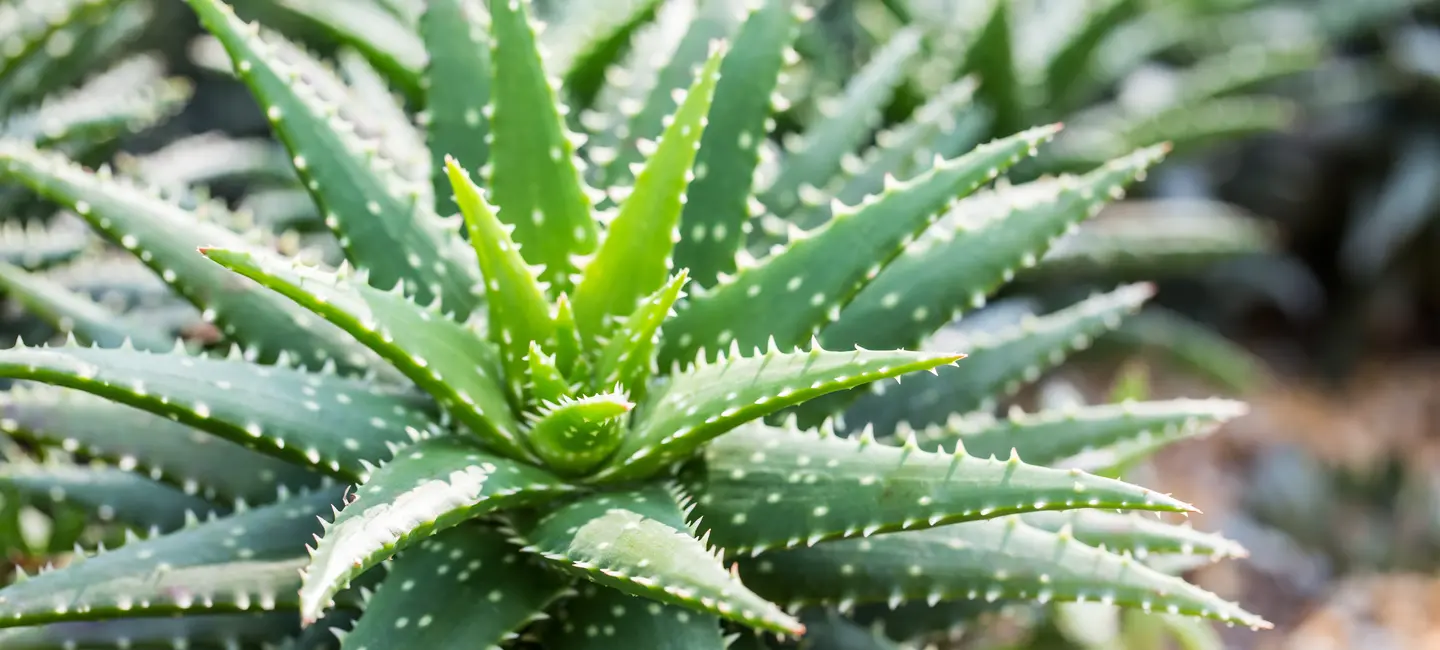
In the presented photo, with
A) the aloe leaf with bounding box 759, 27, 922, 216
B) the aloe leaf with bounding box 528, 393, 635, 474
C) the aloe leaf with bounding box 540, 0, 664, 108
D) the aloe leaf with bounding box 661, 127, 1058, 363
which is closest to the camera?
the aloe leaf with bounding box 528, 393, 635, 474

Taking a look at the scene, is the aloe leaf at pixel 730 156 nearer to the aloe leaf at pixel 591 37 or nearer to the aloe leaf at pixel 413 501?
the aloe leaf at pixel 413 501

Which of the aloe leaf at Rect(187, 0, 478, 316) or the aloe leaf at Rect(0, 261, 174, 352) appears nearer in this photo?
the aloe leaf at Rect(187, 0, 478, 316)

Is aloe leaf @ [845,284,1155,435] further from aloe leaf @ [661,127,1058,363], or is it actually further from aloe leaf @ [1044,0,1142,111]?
aloe leaf @ [1044,0,1142,111]

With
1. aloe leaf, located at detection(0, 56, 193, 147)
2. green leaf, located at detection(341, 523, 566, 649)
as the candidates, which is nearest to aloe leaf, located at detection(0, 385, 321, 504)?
green leaf, located at detection(341, 523, 566, 649)

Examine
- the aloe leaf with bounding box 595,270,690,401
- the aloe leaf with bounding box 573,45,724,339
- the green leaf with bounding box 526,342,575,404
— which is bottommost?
the green leaf with bounding box 526,342,575,404

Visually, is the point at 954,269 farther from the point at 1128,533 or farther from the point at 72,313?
the point at 72,313

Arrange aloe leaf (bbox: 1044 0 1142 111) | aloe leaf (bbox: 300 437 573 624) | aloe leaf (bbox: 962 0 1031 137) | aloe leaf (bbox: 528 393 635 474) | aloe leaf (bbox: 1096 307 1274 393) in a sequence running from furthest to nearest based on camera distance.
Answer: aloe leaf (bbox: 1096 307 1274 393)
aloe leaf (bbox: 1044 0 1142 111)
aloe leaf (bbox: 962 0 1031 137)
aloe leaf (bbox: 528 393 635 474)
aloe leaf (bbox: 300 437 573 624)

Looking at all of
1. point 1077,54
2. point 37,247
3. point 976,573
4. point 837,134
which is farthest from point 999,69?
point 37,247

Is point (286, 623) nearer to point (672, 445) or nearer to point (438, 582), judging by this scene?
point (438, 582)

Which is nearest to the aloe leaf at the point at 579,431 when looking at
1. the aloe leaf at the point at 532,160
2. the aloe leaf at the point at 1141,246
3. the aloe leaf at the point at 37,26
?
the aloe leaf at the point at 532,160
